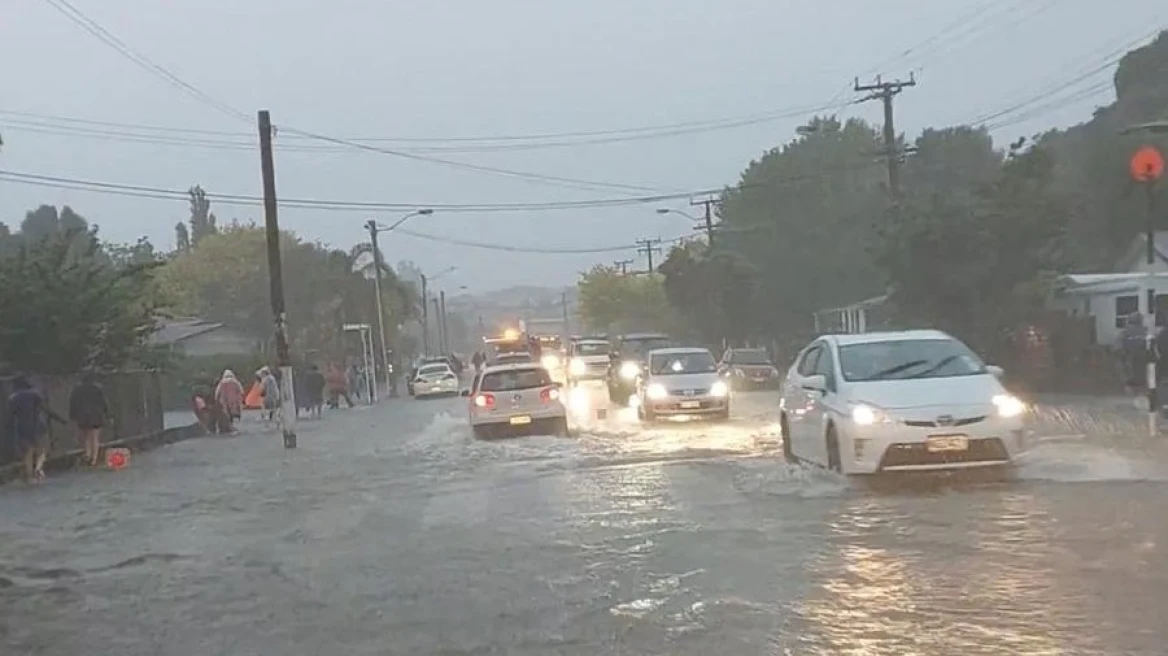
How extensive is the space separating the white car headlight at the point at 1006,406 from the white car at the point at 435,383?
156 ft

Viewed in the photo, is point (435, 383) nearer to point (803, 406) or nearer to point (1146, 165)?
point (1146, 165)

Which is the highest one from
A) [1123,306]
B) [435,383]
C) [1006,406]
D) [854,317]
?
[854,317]

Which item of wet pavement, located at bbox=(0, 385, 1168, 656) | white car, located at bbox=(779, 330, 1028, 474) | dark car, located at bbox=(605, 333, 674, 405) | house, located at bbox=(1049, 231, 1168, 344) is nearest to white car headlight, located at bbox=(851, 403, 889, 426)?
white car, located at bbox=(779, 330, 1028, 474)

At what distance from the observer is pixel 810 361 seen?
18.9 metres

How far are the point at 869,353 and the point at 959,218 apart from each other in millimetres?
23539

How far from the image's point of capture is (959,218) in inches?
1580

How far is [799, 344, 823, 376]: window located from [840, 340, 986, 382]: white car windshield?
2.70ft

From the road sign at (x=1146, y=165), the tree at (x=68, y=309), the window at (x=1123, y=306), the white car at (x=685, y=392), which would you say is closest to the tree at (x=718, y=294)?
the window at (x=1123, y=306)

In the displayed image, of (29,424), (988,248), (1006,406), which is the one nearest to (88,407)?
(29,424)

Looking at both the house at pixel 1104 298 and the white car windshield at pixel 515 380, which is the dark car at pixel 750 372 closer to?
the house at pixel 1104 298

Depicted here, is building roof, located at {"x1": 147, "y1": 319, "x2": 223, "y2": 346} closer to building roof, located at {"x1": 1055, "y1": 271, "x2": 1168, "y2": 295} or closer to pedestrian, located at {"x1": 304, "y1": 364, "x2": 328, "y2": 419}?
pedestrian, located at {"x1": 304, "y1": 364, "x2": 328, "y2": 419}

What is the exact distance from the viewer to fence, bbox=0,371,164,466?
28.0 metres

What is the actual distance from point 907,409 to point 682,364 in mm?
17123

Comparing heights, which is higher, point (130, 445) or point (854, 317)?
point (854, 317)
